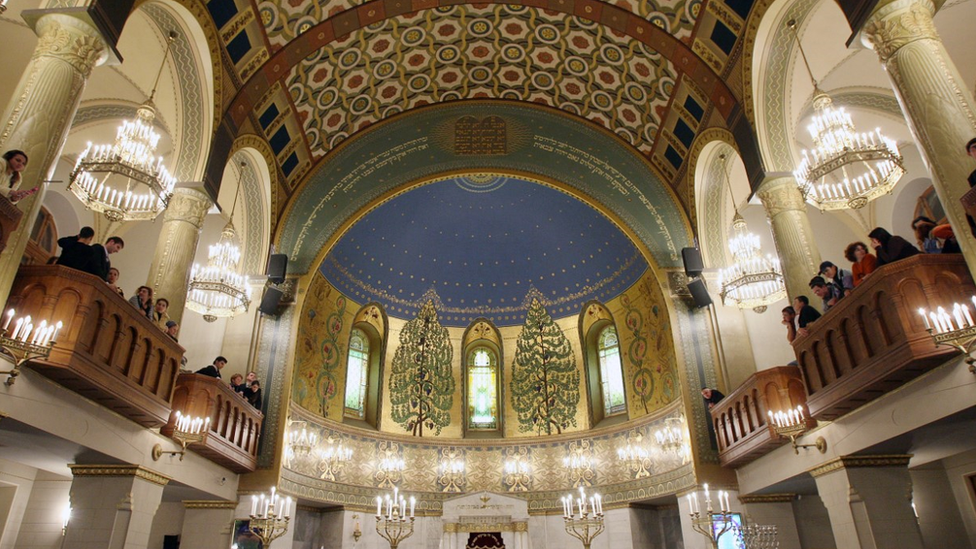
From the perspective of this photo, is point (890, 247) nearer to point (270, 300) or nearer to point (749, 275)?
point (749, 275)

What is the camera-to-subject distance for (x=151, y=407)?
28.8 ft

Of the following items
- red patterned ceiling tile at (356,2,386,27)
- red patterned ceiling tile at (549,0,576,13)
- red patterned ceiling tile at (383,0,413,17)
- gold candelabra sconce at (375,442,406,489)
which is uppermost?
red patterned ceiling tile at (549,0,576,13)

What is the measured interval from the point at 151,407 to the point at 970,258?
1001 centimetres

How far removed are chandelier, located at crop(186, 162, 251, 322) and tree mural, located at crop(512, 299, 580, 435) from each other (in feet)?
31.2

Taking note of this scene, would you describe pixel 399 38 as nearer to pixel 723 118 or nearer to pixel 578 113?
pixel 578 113

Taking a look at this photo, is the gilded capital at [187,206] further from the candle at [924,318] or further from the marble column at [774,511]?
the marble column at [774,511]

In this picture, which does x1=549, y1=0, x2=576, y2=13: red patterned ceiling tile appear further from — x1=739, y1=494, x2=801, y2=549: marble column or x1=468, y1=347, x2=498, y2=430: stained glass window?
x1=739, y1=494, x2=801, y2=549: marble column

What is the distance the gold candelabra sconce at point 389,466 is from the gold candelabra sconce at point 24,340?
1166cm

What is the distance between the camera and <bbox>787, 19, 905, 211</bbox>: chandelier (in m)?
8.11

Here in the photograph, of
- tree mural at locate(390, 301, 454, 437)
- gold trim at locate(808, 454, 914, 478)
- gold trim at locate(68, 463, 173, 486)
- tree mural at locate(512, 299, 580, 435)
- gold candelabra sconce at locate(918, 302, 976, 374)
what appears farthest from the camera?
tree mural at locate(512, 299, 580, 435)

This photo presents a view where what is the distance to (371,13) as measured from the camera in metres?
13.4

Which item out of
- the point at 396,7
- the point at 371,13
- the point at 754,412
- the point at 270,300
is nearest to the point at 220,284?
the point at 270,300

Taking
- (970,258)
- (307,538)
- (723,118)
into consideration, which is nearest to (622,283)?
(723,118)

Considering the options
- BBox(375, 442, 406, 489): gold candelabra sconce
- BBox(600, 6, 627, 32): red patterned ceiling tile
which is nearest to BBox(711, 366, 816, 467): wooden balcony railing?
BBox(600, 6, 627, 32): red patterned ceiling tile
